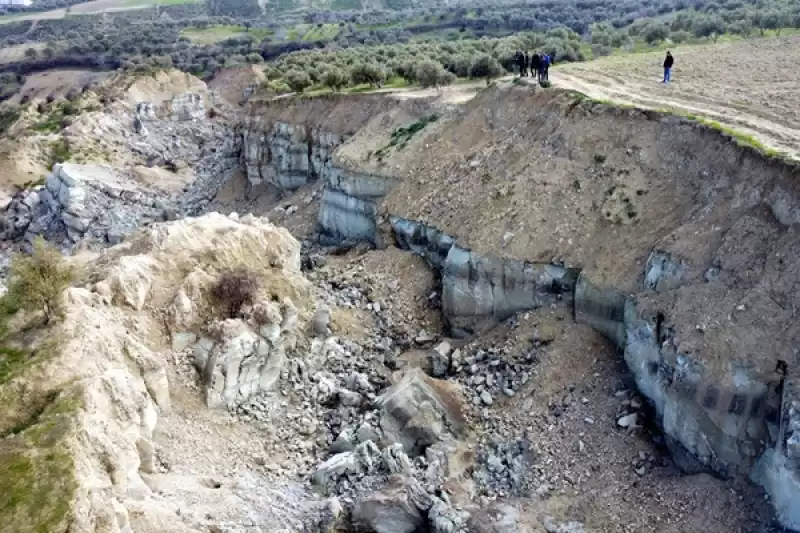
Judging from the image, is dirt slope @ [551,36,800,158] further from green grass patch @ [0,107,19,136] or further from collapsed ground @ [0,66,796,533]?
green grass patch @ [0,107,19,136]

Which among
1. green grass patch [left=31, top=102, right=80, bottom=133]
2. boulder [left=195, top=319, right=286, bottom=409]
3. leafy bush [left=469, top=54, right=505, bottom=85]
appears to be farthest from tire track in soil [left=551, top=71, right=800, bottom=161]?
green grass patch [left=31, top=102, right=80, bottom=133]

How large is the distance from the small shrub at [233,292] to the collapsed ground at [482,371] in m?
1.53

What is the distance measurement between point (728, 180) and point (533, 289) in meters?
7.79

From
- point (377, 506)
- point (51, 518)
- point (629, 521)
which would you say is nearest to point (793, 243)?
point (629, 521)

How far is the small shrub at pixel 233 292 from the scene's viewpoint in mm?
25781

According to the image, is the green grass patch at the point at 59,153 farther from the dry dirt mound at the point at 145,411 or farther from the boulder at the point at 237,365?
the boulder at the point at 237,365

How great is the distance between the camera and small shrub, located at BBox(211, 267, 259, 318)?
25.8 meters

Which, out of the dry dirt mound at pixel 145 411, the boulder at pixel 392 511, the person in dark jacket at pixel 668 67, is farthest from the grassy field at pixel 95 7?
the boulder at pixel 392 511

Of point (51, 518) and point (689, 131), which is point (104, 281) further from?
point (689, 131)

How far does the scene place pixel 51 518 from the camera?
588 inches

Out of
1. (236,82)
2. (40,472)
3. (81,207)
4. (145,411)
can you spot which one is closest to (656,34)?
(81,207)

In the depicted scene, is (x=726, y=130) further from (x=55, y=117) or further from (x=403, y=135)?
(x=55, y=117)

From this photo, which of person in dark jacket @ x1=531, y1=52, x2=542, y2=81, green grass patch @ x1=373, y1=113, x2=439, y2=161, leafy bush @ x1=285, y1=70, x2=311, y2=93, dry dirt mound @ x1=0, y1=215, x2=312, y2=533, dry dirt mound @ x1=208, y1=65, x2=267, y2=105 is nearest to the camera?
dry dirt mound @ x1=0, y1=215, x2=312, y2=533

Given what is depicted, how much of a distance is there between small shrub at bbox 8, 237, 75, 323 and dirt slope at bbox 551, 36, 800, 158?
2285 cm
